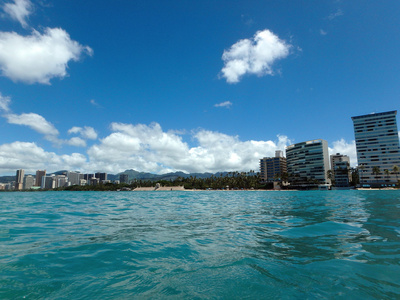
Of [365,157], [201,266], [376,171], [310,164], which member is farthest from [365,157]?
[201,266]

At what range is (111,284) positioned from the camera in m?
5.06

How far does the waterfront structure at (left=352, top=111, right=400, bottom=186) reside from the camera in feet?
555

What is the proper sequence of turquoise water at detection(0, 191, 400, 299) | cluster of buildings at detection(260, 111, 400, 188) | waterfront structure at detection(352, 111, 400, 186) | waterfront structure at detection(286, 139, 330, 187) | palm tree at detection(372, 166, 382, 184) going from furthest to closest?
waterfront structure at detection(286, 139, 330, 187)
cluster of buildings at detection(260, 111, 400, 188)
waterfront structure at detection(352, 111, 400, 186)
palm tree at detection(372, 166, 382, 184)
turquoise water at detection(0, 191, 400, 299)

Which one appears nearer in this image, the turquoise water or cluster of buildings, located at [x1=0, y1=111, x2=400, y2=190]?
the turquoise water

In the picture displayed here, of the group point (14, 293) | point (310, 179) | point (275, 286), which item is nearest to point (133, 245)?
point (14, 293)

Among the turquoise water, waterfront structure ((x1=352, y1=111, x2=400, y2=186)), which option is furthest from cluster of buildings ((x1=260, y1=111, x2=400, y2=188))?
the turquoise water

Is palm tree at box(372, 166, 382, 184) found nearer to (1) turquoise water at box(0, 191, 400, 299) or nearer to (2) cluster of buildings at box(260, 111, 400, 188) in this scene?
(2) cluster of buildings at box(260, 111, 400, 188)

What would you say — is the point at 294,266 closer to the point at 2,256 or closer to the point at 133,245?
the point at 133,245

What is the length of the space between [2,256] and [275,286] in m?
8.04

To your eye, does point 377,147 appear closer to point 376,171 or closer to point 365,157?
point 365,157

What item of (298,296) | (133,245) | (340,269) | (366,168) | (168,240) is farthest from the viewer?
(366,168)

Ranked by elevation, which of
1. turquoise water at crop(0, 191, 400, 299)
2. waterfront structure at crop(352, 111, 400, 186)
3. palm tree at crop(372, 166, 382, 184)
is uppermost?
waterfront structure at crop(352, 111, 400, 186)

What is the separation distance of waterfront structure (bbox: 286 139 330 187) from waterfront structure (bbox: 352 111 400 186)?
26.9 meters

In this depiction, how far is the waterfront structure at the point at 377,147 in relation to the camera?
169137 mm
